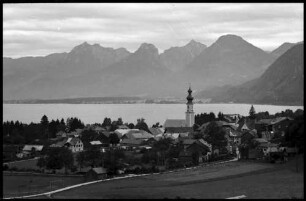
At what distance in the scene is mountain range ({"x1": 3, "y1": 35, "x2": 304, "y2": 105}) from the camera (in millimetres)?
83312

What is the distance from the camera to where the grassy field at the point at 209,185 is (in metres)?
11.4

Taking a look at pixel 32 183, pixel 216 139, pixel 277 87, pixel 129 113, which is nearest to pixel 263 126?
pixel 216 139

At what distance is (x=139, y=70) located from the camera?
9319 centimetres

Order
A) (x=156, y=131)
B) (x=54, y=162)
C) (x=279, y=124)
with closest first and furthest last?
(x=54, y=162) < (x=279, y=124) < (x=156, y=131)

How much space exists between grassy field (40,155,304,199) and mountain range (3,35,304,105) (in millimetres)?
44295

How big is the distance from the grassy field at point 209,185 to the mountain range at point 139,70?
4429 cm

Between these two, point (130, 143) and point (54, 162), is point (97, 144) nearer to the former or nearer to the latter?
point (130, 143)

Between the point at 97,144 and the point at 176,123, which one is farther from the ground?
the point at 176,123

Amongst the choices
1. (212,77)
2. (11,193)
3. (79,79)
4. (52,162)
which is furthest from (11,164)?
(79,79)

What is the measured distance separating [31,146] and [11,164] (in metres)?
4.68

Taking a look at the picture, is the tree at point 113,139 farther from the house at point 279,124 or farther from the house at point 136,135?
the house at point 279,124

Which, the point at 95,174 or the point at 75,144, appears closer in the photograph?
the point at 95,174

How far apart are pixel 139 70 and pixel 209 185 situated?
80.4 metres

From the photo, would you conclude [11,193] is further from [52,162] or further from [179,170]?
[179,170]
